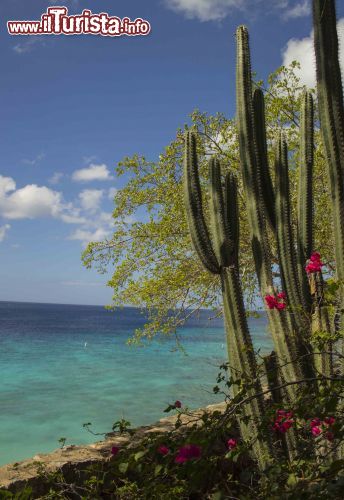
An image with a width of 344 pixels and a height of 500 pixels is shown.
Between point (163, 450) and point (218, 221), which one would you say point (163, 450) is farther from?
point (218, 221)

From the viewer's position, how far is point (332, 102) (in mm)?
4207

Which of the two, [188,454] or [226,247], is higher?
[226,247]

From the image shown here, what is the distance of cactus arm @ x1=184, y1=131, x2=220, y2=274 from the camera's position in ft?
→ 17.6

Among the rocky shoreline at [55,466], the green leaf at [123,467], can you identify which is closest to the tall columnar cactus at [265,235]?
the rocky shoreline at [55,466]

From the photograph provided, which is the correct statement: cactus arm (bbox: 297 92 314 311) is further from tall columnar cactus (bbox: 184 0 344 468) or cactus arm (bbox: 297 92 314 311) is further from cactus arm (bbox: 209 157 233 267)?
cactus arm (bbox: 209 157 233 267)

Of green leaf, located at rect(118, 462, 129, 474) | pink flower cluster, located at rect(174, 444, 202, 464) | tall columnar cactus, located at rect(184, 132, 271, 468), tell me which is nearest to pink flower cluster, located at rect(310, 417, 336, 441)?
pink flower cluster, located at rect(174, 444, 202, 464)

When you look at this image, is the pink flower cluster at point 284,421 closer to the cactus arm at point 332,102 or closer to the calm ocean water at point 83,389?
the cactus arm at point 332,102

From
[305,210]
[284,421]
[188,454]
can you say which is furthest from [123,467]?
[305,210]

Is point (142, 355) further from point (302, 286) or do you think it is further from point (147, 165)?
point (302, 286)

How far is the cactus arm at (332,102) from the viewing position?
4059 millimetres

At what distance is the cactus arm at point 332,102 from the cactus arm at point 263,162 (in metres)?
1.55

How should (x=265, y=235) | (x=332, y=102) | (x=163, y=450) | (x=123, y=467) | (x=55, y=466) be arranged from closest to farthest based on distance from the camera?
(x=123, y=467) < (x=163, y=450) < (x=332, y=102) < (x=55, y=466) < (x=265, y=235)

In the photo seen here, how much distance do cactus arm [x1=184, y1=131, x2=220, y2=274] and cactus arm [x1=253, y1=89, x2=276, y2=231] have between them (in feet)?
2.96

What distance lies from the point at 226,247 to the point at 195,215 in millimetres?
574
